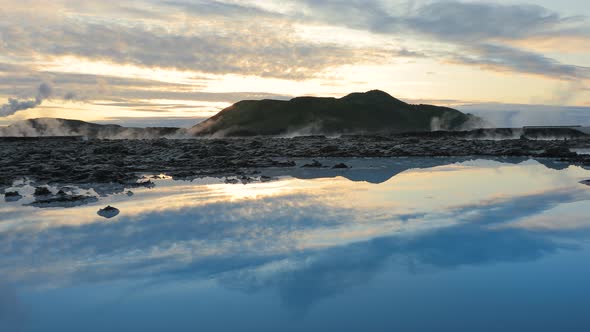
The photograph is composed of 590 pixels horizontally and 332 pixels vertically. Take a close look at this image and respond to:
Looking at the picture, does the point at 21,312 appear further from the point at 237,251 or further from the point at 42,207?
the point at 42,207

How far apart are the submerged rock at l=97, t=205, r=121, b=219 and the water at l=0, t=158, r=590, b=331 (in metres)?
0.22

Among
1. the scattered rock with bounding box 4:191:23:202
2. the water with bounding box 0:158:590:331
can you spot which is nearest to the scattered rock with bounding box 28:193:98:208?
the water with bounding box 0:158:590:331

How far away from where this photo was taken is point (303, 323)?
4680mm

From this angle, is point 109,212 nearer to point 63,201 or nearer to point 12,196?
point 63,201

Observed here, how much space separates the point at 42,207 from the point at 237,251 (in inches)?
266

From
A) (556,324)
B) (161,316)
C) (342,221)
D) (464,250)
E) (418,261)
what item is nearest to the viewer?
(556,324)

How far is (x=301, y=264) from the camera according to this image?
21.6 feet

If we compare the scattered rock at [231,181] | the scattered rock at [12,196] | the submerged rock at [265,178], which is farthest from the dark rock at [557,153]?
the scattered rock at [12,196]

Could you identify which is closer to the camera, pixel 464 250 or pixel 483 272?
pixel 483 272

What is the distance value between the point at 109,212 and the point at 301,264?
581 cm

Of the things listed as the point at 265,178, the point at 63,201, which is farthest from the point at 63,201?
the point at 265,178

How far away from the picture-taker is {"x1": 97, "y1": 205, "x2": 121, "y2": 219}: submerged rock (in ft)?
33.5

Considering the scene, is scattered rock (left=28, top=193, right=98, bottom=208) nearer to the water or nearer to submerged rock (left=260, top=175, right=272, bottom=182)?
the water

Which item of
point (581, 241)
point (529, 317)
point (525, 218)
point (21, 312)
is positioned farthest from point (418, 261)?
point (21, 312)
